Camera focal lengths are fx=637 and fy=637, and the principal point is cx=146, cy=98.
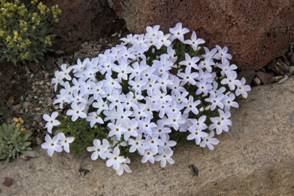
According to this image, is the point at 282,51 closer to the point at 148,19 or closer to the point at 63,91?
the point at 148,19

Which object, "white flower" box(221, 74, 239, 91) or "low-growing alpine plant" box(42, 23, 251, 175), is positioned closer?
"low-growing alpine plant" box(42, 23, 251, 175)

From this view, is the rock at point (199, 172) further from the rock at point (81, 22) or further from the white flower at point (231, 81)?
the rock at point (81, 22)

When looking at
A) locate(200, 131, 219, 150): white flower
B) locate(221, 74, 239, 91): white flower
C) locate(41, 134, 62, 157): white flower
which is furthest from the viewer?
locate(221, 74, 239, 91): white flower

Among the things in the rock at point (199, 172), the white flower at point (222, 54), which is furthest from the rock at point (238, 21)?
the rock at point (199, 172)

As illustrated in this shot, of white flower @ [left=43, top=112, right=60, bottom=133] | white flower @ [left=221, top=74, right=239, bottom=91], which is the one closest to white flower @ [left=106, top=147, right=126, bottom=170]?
white flower @ [left=43, top=112, right=60, bottom=133]

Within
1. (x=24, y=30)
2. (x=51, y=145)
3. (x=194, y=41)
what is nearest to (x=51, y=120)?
(x=51, y=145)

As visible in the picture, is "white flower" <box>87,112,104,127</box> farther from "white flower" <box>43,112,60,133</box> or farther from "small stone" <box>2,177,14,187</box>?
"small stone" <box>2,177,14,187</box>
